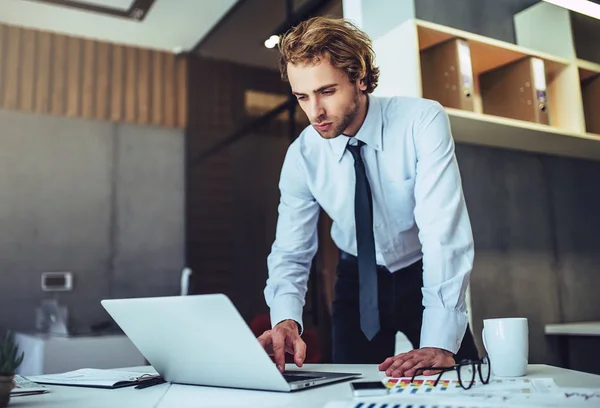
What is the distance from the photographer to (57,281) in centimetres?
438

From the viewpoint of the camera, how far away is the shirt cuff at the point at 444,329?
1203mm

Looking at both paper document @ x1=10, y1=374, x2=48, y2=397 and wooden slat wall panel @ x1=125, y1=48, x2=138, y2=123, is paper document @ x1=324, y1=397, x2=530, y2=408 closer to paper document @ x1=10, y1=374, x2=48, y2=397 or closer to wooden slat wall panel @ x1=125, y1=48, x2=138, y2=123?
paper document @ x1=10, y1=374, x2=48, y2=397

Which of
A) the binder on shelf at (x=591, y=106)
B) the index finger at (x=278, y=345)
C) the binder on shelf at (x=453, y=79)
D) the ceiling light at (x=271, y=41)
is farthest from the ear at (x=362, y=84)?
the ceiling light at (x=271, y=41)

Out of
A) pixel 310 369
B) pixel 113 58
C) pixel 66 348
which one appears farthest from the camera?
pixel 113 58

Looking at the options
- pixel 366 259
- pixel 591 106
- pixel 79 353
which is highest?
pixel 591 106

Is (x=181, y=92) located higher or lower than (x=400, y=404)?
higher

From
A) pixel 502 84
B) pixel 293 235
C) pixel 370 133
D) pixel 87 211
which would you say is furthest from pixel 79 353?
pixel 502 84

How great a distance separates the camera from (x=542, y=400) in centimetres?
75

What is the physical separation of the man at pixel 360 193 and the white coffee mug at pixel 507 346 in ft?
1.03

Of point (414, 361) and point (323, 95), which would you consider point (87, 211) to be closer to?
point (323, 95)

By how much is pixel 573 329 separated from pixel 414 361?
1.58 metres

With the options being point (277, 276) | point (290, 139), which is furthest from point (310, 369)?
point (290, 139)

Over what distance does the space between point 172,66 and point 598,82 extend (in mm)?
3611

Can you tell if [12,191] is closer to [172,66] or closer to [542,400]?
[172,66]
